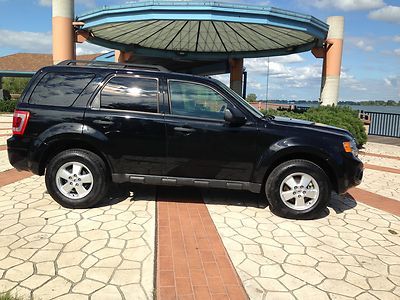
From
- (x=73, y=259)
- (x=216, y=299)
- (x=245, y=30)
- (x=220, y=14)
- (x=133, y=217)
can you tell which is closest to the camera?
(x=216, y=299)

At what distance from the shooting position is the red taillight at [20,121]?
4570mm

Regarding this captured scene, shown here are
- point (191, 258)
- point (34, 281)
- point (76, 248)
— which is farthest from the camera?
point (76, 248)

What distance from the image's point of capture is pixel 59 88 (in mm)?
4680

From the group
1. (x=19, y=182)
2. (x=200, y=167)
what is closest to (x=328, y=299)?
(x=200, y=167)

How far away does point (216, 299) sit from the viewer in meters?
2.77

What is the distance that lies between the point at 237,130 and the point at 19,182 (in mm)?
4150

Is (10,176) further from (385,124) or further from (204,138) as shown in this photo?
(385,124)

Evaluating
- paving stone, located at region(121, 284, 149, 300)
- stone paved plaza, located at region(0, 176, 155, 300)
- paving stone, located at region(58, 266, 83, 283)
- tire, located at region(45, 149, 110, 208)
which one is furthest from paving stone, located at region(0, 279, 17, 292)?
tire, located at region(45, 149, 110, 208)

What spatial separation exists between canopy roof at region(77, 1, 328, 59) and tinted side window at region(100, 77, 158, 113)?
366 inches

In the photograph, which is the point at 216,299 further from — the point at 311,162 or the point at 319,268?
the point at 311,162

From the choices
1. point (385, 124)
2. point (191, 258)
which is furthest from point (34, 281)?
point (385, 124)

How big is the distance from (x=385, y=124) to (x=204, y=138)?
A: 15839 millimetres

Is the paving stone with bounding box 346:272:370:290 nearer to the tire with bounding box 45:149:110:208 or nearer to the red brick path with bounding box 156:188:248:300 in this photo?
the red brick path with bounding box 156:188:248:300

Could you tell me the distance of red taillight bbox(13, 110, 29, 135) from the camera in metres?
4.57
